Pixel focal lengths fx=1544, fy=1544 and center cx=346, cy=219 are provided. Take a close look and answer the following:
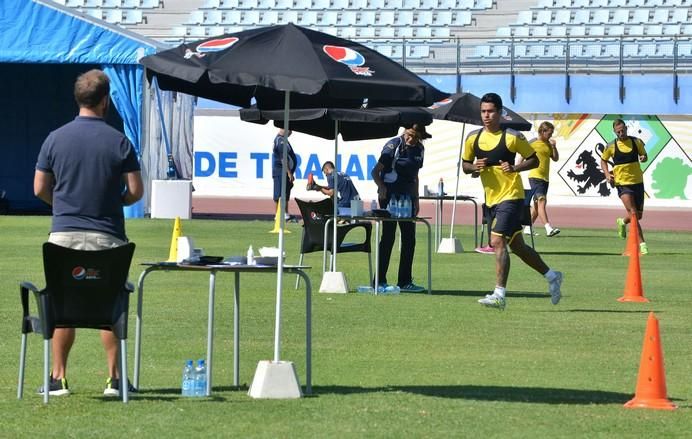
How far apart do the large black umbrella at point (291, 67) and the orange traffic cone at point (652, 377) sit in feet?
6.66

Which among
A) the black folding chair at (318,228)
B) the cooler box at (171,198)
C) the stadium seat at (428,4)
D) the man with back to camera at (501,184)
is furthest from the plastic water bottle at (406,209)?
the stadium seat at (428,4)

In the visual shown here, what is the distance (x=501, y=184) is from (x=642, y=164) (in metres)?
22.9

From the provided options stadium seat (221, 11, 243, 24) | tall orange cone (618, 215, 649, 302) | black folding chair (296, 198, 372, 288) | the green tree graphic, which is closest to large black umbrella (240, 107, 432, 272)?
black folding chair (296, 198, 372, 288)

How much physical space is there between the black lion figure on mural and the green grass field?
17.5m

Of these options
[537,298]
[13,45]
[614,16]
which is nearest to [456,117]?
[537,298]

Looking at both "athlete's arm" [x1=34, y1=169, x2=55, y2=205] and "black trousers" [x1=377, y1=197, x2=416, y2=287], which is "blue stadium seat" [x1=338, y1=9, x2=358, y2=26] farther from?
"athlete's arm" [x1=34, y1=169, x2=55, y2=205]

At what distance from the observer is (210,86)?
10.6 m

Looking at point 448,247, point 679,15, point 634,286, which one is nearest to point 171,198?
point 448,247

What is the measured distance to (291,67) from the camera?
9.07 metres

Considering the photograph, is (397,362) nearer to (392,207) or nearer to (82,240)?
(82,240)

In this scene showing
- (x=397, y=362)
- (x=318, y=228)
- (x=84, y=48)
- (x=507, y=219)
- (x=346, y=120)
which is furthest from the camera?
(x=84, y=48)

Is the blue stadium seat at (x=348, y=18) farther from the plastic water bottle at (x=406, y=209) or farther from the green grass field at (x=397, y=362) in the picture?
the plastic water bottle at (x=406, y=209)

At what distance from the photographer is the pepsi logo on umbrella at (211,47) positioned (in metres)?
9.31

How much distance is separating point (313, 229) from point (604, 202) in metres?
20.8
